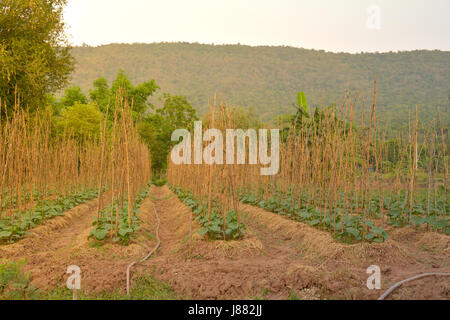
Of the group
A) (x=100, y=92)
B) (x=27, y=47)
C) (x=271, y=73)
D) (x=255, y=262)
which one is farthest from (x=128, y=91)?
(x=255, y=262)

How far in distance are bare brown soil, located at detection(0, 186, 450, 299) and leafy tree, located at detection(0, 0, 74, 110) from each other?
6.30 metres

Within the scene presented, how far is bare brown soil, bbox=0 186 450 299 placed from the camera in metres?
3.72

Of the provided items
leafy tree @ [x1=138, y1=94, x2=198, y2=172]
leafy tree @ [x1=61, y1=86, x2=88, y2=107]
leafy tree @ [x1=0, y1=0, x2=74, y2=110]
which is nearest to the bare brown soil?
leafy tree @ [x1=0, y1=0, x2=74, y2=110]

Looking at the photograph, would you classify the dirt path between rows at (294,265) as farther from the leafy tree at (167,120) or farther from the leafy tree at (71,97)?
the leafy tree at (71,97)

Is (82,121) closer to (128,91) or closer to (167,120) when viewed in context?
(128,91)

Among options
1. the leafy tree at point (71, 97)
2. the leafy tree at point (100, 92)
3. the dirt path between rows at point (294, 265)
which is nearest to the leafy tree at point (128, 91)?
the leafy tree at point (100, 92)

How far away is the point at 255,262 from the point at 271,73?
55.3m

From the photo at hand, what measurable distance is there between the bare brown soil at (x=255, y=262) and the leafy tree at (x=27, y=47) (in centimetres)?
630

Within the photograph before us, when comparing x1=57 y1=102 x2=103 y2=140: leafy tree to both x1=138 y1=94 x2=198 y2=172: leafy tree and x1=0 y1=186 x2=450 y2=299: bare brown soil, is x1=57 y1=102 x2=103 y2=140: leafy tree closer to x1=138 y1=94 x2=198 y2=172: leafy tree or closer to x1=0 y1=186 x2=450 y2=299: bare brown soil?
x1=138 y1=94 x2=198 y2=172: leafy tree
